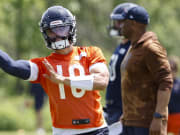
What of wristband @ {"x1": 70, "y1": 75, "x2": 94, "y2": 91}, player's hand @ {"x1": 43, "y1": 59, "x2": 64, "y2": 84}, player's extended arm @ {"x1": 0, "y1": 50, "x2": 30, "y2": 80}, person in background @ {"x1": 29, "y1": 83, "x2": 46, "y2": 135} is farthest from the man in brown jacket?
person in background @ {"x1": 29, "y1": 83, "x2": 46, "y2": 135}

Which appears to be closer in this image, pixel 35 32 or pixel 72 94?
pixel 72 94

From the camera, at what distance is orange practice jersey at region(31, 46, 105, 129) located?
15.8ft

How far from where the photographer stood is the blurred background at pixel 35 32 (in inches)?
517

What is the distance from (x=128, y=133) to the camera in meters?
5.56

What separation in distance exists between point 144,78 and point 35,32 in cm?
790

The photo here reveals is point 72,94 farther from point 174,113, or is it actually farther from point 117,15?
point 174,113

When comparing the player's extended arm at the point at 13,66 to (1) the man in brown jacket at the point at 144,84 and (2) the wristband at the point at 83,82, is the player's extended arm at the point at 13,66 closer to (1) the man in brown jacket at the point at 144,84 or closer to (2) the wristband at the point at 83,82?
(2) the wristband at the point at 83,82

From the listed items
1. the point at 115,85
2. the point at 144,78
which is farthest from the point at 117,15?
the point at 144,78

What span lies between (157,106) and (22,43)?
35.2 feet

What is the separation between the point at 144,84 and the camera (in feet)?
17.5

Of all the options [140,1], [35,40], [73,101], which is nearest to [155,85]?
[73,101]

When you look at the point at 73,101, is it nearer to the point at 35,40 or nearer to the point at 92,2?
the point at 35,40

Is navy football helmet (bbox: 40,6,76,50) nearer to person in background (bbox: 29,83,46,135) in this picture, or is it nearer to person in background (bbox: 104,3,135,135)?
person in background (bbox: 104,3,135,135)

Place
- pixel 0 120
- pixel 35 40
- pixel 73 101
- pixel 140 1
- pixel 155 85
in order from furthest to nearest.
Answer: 1. pixel 140 1
2. pixel 0 120
3. pixel 35 40
4. pixel 155 85
5. pixel 73 101
